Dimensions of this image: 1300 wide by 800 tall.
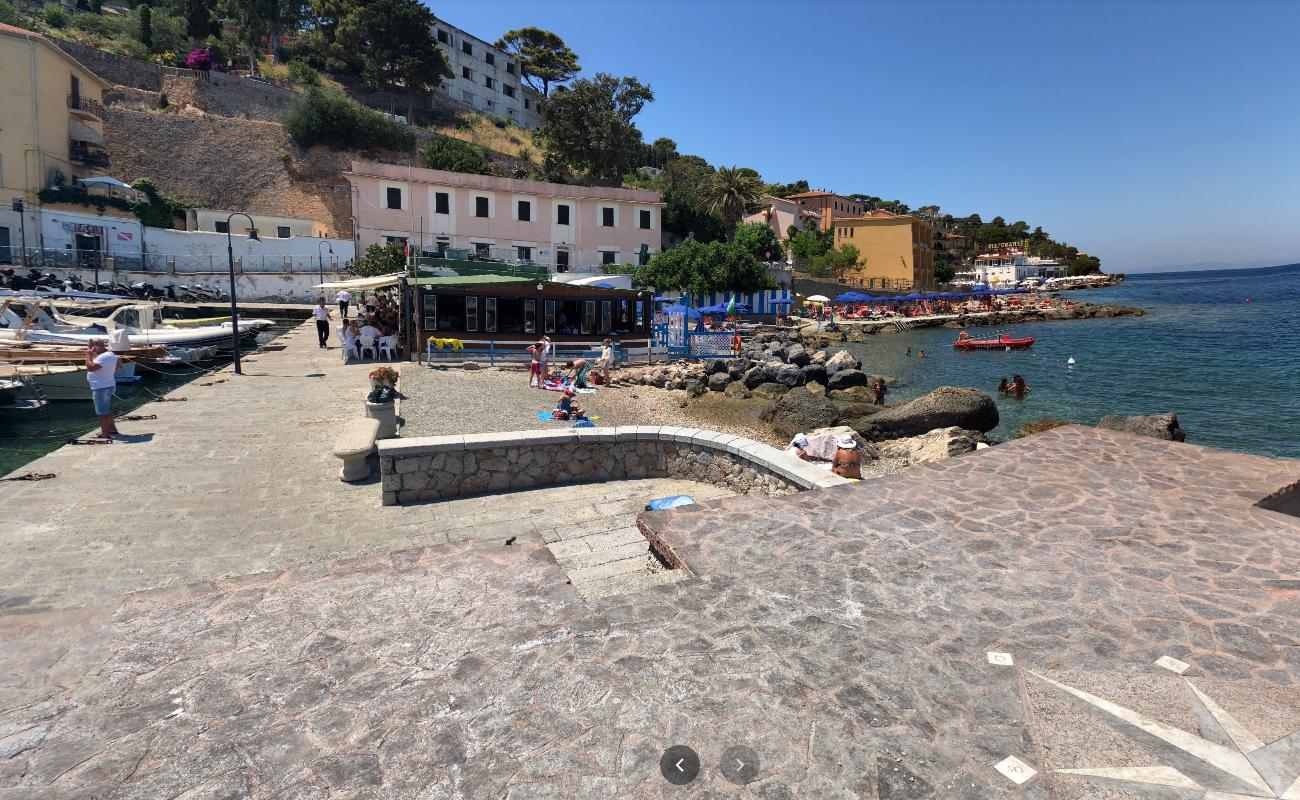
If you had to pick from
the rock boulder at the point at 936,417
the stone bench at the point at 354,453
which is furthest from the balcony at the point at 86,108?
the rock boulder at the point at 936,417

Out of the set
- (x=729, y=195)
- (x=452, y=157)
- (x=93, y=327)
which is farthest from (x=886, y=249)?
(x=93, y=327)

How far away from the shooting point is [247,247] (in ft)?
135

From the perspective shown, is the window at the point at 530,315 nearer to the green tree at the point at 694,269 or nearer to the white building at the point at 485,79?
the green tree at the point at 694,269

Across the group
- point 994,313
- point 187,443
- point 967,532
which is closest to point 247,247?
point 187,443

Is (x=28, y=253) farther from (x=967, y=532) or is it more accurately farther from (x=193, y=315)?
(x=967, y=532)

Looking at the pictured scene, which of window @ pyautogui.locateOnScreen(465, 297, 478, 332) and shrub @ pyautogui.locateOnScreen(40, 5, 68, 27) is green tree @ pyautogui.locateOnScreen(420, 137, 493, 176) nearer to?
window @ pyautogui.locateOnScreen(465, 297, 478, 332)

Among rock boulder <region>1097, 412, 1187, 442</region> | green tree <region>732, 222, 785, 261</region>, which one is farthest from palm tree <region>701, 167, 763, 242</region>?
rock boulder <region>1097, 412, 1187, 442</region>

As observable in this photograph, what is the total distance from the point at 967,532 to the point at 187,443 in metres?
11.6

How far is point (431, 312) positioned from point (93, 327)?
10.9m

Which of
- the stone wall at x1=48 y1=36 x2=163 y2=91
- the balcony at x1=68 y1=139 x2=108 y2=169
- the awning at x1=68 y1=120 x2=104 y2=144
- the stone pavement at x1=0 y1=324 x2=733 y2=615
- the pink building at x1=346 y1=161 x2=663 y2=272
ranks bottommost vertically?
the stone pavement at x1=0 y1=324 x2=733 y2=615

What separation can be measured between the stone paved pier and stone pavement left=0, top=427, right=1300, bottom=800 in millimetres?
17

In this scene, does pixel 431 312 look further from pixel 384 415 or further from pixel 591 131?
pixel 591 131

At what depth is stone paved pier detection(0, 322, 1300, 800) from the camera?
9.87 ft

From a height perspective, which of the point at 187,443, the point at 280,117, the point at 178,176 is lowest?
the point at 187,443
